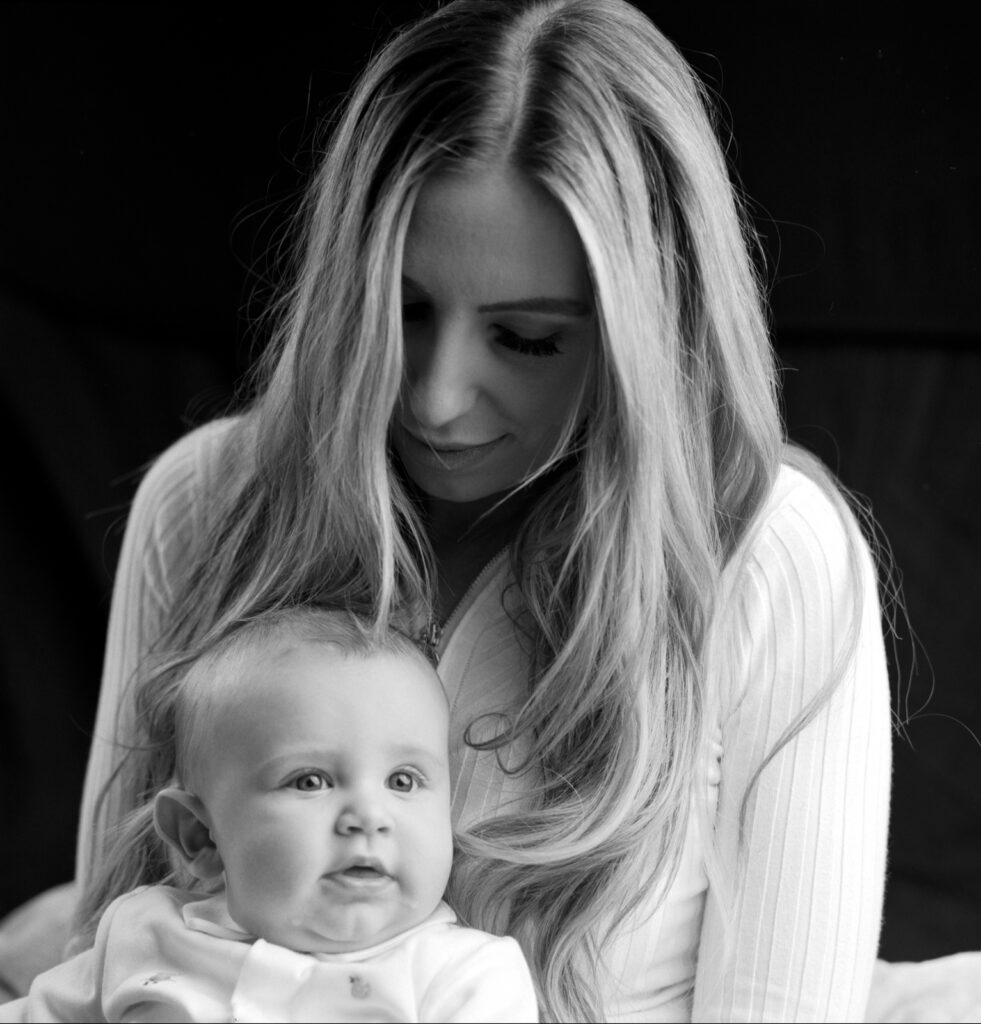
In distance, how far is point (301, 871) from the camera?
111 centimetres

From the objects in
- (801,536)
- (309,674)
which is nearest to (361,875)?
(309,674)

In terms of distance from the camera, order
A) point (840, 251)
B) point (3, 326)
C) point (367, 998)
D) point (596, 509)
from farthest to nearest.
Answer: point (3, 326), point (840, 251), point (596, 509), point (367, 998)

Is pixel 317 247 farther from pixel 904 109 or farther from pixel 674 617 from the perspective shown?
pixel 904 109

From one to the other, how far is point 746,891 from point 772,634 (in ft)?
0.73

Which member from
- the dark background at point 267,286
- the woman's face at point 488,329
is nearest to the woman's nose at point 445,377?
the woman's face at point 488,329

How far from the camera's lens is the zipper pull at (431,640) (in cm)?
135

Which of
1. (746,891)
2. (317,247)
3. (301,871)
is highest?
(317,247)

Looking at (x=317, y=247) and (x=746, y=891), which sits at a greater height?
(x=317, y=247)

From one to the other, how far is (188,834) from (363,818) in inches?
7.8

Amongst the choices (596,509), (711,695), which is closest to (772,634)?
(711,695)

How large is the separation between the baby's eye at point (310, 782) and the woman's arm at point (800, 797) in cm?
41

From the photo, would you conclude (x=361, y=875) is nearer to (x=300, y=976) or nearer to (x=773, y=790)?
(x=300, y=976)

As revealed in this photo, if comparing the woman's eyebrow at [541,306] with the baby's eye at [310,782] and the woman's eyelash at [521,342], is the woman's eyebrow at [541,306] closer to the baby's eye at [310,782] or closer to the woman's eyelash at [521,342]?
the woman's eyelash at [521,342]

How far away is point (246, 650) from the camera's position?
47.6 inches
